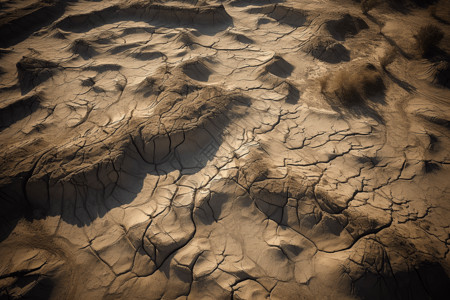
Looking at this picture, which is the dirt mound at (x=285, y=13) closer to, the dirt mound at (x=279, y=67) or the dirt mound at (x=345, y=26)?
the dirt mound at (x=345, y=26)

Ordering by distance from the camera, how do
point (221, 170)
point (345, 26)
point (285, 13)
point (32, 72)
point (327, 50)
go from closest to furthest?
point (221, 170) → point (32, 72) → point (327, 50) → point (345, 26) → point (285, 13)

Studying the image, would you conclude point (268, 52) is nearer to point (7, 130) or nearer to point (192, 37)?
point (192, 37)

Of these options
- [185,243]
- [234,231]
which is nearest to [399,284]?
[234,231]

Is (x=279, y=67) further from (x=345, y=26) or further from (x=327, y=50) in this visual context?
(x=345, y=26)

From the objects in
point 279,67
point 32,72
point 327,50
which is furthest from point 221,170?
point 32,72

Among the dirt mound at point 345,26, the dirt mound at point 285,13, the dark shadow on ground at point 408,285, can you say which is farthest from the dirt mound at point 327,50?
the dark shadow on ground at point 408,285

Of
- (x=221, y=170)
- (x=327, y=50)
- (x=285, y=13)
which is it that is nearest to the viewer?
(x=221, y=170)

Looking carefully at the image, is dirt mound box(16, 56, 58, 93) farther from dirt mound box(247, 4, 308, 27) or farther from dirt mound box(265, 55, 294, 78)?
dirt mound box(247, 4, 308, 27)

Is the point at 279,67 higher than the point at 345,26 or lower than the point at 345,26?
lower

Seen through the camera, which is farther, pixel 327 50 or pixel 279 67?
pixel 327 50
